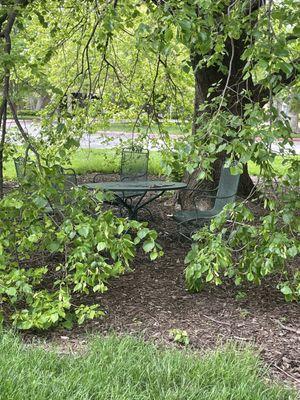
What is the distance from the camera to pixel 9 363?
294cm

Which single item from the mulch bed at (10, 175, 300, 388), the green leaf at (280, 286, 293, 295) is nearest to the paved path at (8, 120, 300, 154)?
the green leaf at (280, 286, 293, 295)

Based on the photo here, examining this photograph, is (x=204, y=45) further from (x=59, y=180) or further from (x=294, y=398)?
(x=294, y=398)

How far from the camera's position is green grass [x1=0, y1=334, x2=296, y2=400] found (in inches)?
106

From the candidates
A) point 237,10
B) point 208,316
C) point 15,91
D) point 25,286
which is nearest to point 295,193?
point 208,316

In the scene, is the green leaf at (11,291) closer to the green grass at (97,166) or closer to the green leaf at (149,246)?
the green leaf at (149,246)

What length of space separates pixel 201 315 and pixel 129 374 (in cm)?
140

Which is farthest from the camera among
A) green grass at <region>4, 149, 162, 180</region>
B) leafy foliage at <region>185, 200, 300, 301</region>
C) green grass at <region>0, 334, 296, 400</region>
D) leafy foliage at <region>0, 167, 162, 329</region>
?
green grass at <region>4, 149, 162, 180</region>

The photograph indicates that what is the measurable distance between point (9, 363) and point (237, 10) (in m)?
2.88

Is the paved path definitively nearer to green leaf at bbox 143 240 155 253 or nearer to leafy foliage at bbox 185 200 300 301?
leafy foliage at bbox 185 200 300 301

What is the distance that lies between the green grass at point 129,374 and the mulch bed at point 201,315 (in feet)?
1.25

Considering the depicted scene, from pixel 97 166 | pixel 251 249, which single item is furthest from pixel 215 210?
pixel 97 166

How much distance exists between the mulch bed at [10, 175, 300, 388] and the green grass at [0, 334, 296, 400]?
38 centimetres

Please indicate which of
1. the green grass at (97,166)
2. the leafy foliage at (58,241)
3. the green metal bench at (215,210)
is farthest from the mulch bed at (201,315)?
the green grass at (97,166)

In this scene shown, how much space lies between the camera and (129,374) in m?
2.92
